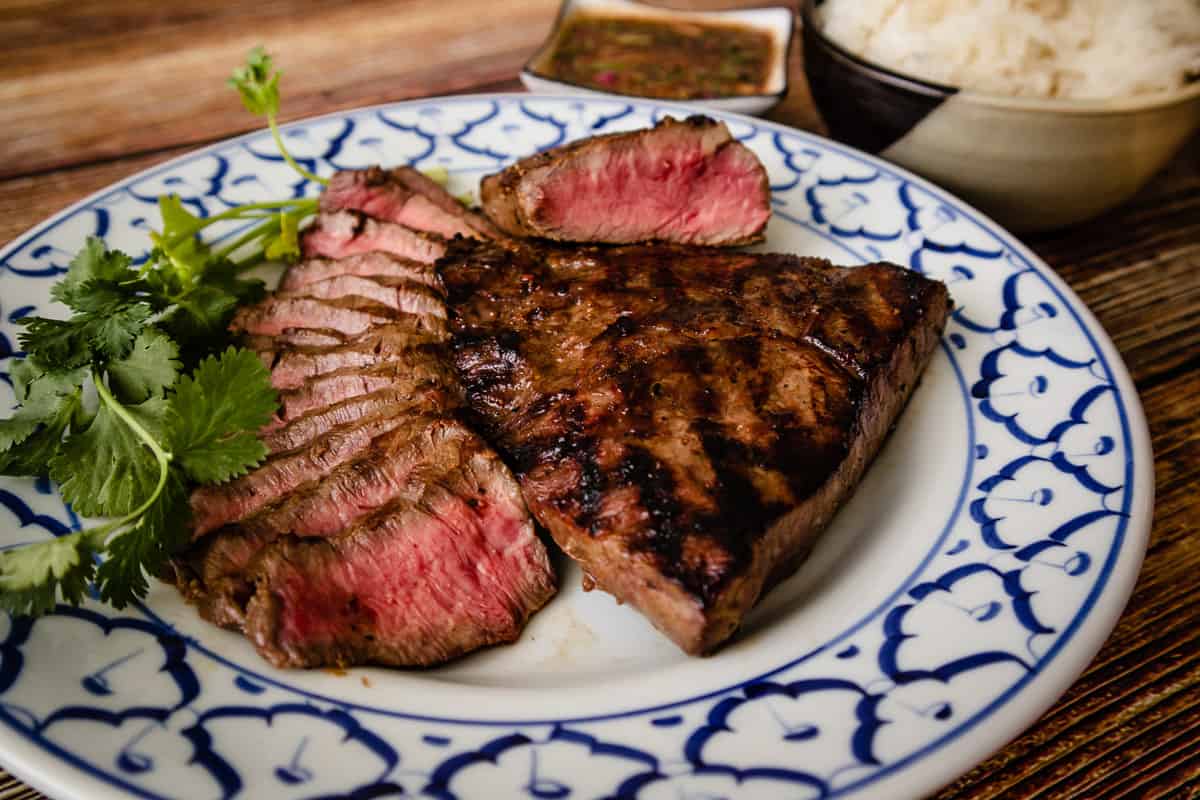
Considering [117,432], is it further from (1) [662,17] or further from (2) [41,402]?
(1) [662,17]

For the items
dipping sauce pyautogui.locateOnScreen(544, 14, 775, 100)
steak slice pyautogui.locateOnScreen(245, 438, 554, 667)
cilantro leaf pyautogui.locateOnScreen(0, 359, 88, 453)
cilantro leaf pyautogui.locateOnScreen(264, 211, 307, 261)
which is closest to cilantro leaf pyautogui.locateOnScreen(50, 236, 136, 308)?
cilantro leaf pyautogui.locateOnScreen(0, 359, 88, 453)

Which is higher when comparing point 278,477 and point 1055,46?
point 1055,46

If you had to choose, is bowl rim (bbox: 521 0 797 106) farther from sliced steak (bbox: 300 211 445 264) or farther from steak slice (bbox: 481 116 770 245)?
sliced steak (bbox: 300 211 445 264)

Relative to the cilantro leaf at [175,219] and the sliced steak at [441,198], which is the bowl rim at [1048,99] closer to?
the sliced steak at [441,198]

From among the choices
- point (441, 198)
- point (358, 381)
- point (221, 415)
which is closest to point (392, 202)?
point (441, 198)

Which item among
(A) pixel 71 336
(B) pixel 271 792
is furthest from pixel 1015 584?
(A) pixel 71 336

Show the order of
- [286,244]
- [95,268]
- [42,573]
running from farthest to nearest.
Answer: [286,244] → [95,268] → [42,573]
